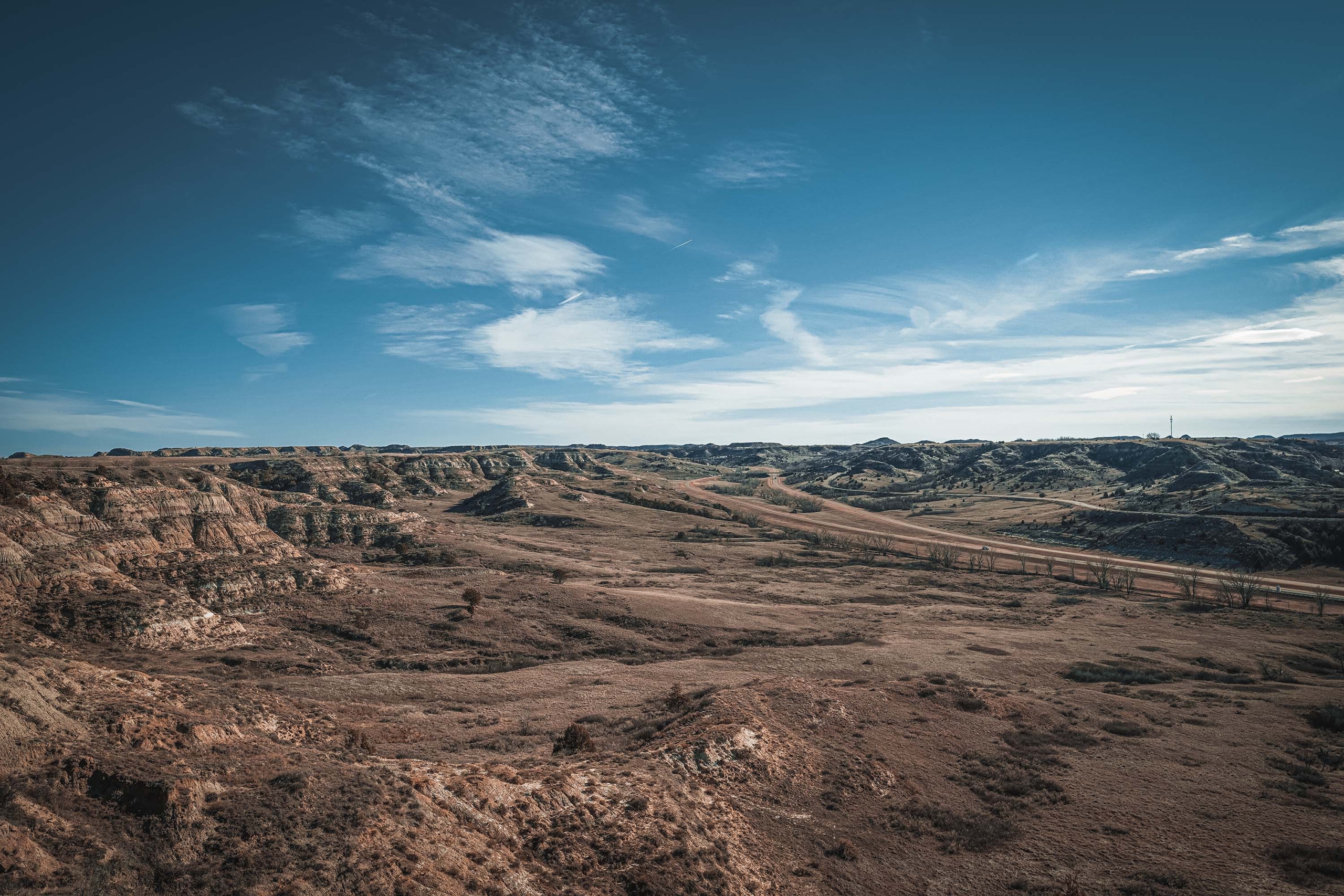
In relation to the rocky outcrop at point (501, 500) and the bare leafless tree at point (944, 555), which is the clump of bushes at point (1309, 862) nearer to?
the bare leafless tree at point (944, 555)

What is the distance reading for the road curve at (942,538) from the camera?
229 ft

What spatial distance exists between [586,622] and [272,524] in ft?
147

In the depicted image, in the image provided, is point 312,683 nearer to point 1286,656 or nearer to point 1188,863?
point 1188,863

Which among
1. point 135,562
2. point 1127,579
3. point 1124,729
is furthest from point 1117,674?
point 135,562

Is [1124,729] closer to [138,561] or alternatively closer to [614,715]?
[614,715]

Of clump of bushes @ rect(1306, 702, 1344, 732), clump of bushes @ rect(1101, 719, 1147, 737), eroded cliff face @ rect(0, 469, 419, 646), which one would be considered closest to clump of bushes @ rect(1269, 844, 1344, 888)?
clump of bushes @ rect(1101, 719, 1147, 737)

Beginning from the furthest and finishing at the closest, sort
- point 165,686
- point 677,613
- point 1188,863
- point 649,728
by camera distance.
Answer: point 677,613 → point 649,728 → point 165,686 → point 1188,863

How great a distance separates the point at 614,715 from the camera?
29.5 meters

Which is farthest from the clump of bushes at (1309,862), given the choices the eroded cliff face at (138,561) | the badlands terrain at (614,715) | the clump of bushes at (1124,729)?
the eroded cliff face at (138,561)

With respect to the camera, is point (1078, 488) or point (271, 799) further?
point (1078, 488)

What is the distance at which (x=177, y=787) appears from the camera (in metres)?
14.8

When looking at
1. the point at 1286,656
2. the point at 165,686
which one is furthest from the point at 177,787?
the point at 1286,656

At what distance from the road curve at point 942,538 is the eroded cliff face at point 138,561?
96187 mm

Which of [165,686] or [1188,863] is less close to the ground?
[165,686]
